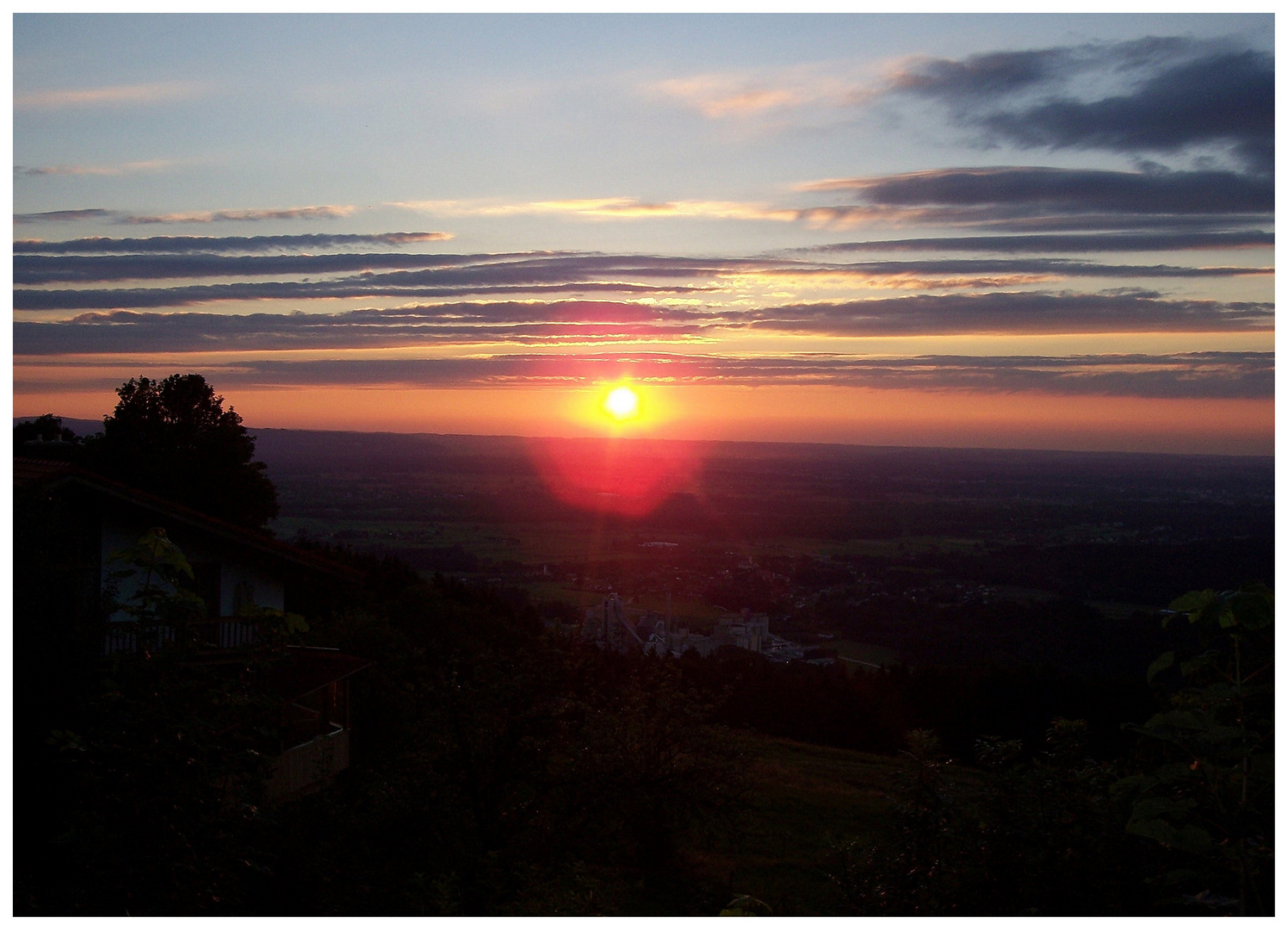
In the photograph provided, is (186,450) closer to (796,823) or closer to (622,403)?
(622,403)

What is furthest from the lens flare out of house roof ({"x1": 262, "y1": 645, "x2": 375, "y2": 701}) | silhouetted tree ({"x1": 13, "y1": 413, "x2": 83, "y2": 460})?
house roof ({"x1": 262, "y1": 645, "x2": 375, "y2": 701})

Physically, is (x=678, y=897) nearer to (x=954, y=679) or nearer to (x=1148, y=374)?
(x=1148, y=374)

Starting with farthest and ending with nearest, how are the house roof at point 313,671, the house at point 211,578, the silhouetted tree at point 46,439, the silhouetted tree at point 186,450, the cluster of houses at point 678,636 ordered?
the cluster of houses at point 678,636 → the silhouetted tree at point 186,450 → the silhouetted tree at point 46,439 → the house roof at point 313,671 → the house at point 211,578

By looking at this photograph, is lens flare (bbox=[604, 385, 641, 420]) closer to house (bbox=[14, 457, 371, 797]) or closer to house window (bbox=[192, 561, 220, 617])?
house (bbox=[14, 457, 371, 797])

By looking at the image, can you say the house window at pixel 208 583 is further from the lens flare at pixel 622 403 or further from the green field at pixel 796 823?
the lens flare at pixel 622 403

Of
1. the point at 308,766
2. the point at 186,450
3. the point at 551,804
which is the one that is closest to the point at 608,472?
the point at 186,450

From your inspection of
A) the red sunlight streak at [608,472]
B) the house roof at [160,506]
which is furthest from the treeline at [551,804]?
the red sunlight streak at [608,472]
